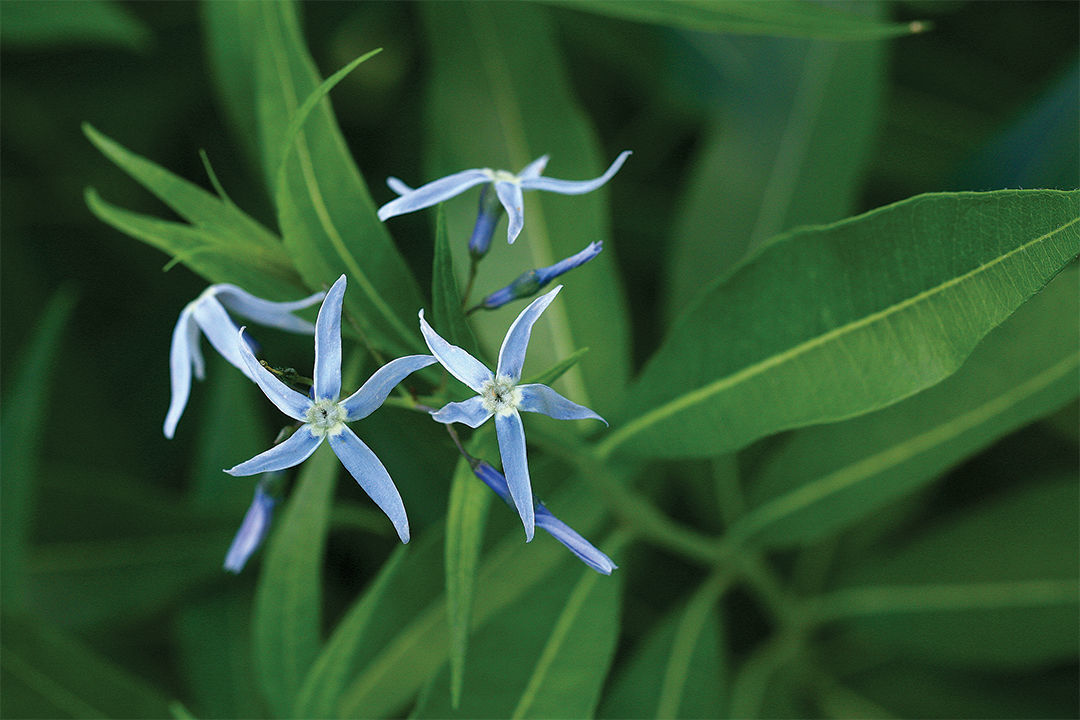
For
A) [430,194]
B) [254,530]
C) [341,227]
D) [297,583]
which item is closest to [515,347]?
[430,194]

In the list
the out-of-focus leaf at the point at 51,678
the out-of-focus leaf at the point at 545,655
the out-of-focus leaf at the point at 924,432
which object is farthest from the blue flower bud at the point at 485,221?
the out-of-focus leaf at the point at 51,678

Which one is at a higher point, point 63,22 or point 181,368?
point 63,22

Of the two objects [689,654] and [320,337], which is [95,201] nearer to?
[320,337]

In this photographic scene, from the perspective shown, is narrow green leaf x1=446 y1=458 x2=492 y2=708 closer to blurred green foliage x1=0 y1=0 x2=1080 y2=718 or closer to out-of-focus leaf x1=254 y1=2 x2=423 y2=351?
blurred green foliage x1=0 y1=0 x2=1080 y2=718

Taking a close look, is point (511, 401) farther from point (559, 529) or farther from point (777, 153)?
point (777, 153)

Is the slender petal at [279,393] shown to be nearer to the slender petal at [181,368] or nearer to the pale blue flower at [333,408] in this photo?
the pale blue flower at [333,408]

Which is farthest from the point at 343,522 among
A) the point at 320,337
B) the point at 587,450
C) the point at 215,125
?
the point at 215,125
